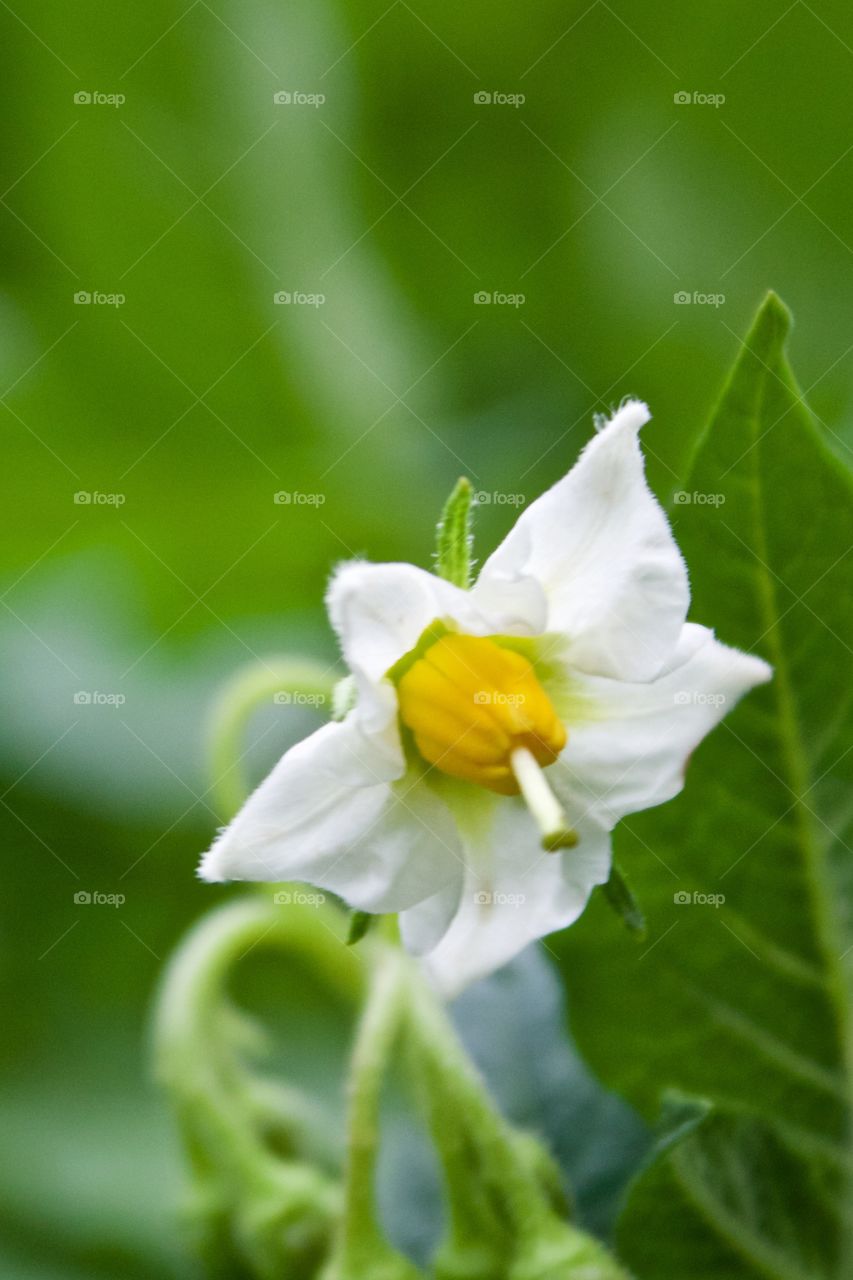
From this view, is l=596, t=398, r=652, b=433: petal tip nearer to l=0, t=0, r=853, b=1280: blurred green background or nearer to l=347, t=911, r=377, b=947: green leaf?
l=347, t=911, r=377, b=947: green leaf

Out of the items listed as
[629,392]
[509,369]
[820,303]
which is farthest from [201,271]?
[820,303]

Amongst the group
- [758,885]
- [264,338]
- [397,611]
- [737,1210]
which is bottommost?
[737,1210]

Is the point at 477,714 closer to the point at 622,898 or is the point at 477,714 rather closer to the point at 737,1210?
the point at 622,898

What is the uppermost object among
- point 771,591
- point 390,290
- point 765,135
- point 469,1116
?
point 765,135

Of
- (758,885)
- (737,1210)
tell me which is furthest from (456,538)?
(737,1210)

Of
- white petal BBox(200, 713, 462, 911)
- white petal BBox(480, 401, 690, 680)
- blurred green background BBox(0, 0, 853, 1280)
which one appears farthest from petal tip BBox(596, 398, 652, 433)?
blurred green background BBox(0, 0, 853, 1280)

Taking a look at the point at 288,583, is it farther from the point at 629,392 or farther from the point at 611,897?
the point at 611,897
